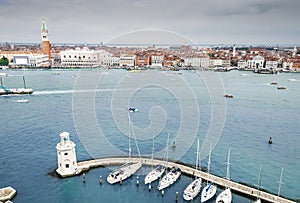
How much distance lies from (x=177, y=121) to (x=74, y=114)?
632 centimetres

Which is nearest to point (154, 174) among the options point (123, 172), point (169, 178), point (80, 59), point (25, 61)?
point (169, 178)

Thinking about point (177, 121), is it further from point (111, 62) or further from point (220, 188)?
point (111, 62)

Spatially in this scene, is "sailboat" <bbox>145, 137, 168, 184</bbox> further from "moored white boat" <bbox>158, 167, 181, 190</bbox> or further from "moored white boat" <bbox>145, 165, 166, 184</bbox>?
"moored white boat" <bbox>158, 167, 181, 190</bbox>

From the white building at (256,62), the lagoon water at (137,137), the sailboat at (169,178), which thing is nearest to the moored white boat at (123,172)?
the lagoon water at (137,137)

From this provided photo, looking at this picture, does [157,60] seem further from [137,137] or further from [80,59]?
[137,137]

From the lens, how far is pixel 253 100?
21344 mm

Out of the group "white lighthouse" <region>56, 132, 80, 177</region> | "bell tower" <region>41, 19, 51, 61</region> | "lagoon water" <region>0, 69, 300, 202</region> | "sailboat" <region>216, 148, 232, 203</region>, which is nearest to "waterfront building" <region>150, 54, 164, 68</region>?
"bell tower" <region>41, 19, 51, 61</region>

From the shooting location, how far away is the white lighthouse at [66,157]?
301 inches

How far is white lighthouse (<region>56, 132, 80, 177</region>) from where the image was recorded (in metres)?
7.64

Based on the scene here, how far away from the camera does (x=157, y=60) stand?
2005 inches

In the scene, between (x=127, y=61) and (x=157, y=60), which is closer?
(x=127, y=61)

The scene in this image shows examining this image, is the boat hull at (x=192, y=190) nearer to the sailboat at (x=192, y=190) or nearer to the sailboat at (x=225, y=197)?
the sailboat at (x=192, y=190)

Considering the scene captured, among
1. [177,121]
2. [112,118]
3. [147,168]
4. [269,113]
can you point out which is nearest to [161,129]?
A: [177,121]

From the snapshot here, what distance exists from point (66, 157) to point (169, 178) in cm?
311
